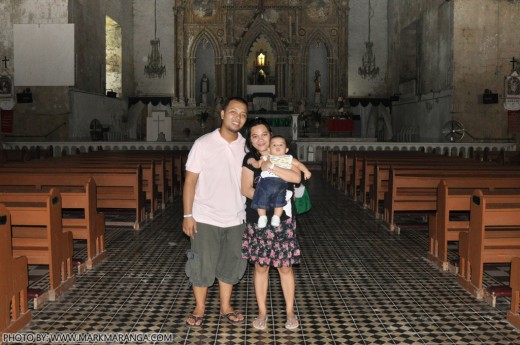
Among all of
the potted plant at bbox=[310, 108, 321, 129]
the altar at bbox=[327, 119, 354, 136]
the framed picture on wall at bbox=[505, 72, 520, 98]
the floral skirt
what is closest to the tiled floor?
the floral skirt

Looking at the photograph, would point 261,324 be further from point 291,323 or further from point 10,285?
point 10,285

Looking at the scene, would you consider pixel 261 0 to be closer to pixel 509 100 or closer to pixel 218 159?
pixel 509 100

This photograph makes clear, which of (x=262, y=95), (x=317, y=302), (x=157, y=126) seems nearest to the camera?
(x=317, y=302)

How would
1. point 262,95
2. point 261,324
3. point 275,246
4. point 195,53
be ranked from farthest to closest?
point 195,53 → point 262,95 → point 261,324 → point 275,246

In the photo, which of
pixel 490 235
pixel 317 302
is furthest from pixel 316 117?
pixel 317 302

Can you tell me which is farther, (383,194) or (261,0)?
(261,0)

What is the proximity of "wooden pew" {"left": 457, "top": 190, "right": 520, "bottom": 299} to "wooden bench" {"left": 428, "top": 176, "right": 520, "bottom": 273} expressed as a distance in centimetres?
62

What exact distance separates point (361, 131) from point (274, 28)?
624cm

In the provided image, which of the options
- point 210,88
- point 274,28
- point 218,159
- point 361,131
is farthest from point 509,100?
point 218,159

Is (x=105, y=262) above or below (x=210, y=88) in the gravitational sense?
below

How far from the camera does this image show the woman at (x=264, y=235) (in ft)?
14.3

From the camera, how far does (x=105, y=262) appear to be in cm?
672

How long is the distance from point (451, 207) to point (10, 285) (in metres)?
4.50

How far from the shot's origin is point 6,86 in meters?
19.3
